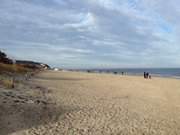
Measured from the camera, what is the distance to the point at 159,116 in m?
11.0

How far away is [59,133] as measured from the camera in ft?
26.0

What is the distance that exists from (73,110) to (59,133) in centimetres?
311

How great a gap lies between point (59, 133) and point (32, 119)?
1475mm

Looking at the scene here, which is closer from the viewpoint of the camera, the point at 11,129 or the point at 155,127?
the point at 11,129

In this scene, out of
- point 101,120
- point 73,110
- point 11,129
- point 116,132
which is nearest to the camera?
point 11,129

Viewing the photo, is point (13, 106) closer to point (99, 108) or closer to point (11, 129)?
point (11, 129)

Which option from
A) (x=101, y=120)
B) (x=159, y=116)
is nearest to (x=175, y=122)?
(x=159, y=116)

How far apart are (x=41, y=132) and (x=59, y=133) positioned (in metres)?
0.55

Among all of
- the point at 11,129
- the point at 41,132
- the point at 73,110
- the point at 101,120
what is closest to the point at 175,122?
the point at 101,120

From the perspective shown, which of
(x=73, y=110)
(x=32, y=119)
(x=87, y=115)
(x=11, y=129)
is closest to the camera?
(x=11, y=129)

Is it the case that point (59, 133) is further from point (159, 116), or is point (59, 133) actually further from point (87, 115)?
point (159, 116)

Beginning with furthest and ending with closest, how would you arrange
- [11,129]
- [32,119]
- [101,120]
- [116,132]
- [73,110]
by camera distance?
[73,110]
[101,120]
[32,119]
[116,132]
[11,129]

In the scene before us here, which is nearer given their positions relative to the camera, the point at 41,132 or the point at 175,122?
the point at 41,132

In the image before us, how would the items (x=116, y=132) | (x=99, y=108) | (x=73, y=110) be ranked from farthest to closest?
(x=99, y=108), (x=73, y=110), (x=116, y=132)
